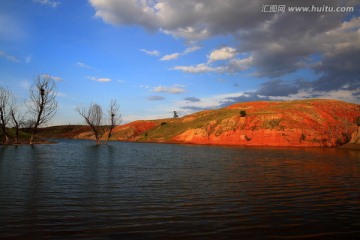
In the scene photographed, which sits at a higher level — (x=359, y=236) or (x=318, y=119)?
(x=318, y=119)

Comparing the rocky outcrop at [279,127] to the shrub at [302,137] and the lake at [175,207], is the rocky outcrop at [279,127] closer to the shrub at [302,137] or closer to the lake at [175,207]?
the shrub at [302,137]

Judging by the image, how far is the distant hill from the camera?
263ft

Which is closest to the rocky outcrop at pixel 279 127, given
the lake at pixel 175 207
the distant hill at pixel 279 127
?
the distant hill at pixel 279 127

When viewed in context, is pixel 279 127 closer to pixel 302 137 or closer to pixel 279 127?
pixel 279 127

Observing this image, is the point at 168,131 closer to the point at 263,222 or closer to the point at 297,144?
the point at 297,144

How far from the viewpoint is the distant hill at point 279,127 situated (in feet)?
263

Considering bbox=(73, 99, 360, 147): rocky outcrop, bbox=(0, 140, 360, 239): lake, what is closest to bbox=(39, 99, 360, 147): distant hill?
bbox=(73, 99, 360, 147): rocky outcrop

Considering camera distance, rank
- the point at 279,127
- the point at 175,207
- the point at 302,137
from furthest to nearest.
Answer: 1. the point at 279,127
2. the point at 302,137
3. the point at 175,207

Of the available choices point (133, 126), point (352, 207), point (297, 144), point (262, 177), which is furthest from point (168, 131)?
point (352, 207)

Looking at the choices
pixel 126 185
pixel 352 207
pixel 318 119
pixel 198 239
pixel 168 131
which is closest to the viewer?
pixel 198 239

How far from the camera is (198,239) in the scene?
27.4 ft

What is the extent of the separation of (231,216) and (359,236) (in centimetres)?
410

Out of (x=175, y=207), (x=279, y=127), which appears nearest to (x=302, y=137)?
(x=279, y=127)

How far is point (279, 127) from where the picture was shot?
84250 mm
